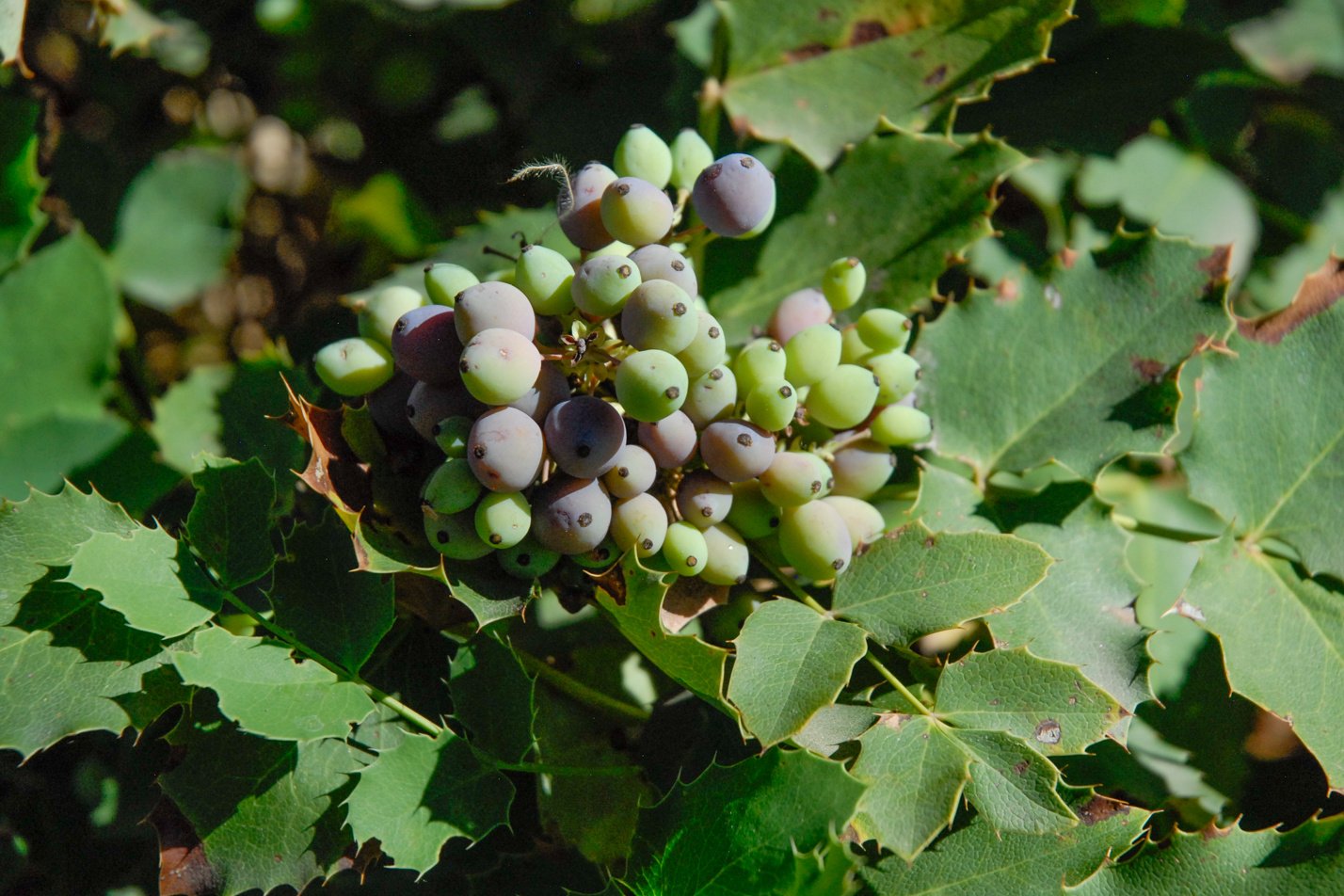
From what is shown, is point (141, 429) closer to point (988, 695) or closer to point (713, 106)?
point (713, 106)

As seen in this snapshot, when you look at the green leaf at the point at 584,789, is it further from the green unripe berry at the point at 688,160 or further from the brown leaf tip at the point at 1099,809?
the green unripe berry at the point at 688,160

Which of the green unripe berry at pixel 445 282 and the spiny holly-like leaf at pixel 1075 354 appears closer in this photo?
the green unripe berry at pixel 445 282

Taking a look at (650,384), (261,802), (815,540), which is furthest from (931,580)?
(261,802)

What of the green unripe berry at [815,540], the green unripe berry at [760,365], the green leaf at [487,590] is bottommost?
the green leaf at [487,590]

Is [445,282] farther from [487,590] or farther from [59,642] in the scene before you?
[59,642]

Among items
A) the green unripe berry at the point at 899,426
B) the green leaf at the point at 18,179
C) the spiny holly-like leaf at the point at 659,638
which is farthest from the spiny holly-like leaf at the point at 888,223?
the green leaf at the point at 18,179

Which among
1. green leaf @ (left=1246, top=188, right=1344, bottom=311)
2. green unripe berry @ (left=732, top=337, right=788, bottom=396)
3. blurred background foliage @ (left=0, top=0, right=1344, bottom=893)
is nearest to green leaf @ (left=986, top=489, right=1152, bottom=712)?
blurred background foliage @ (left=0, top=0, right=1344, bottom=893)
